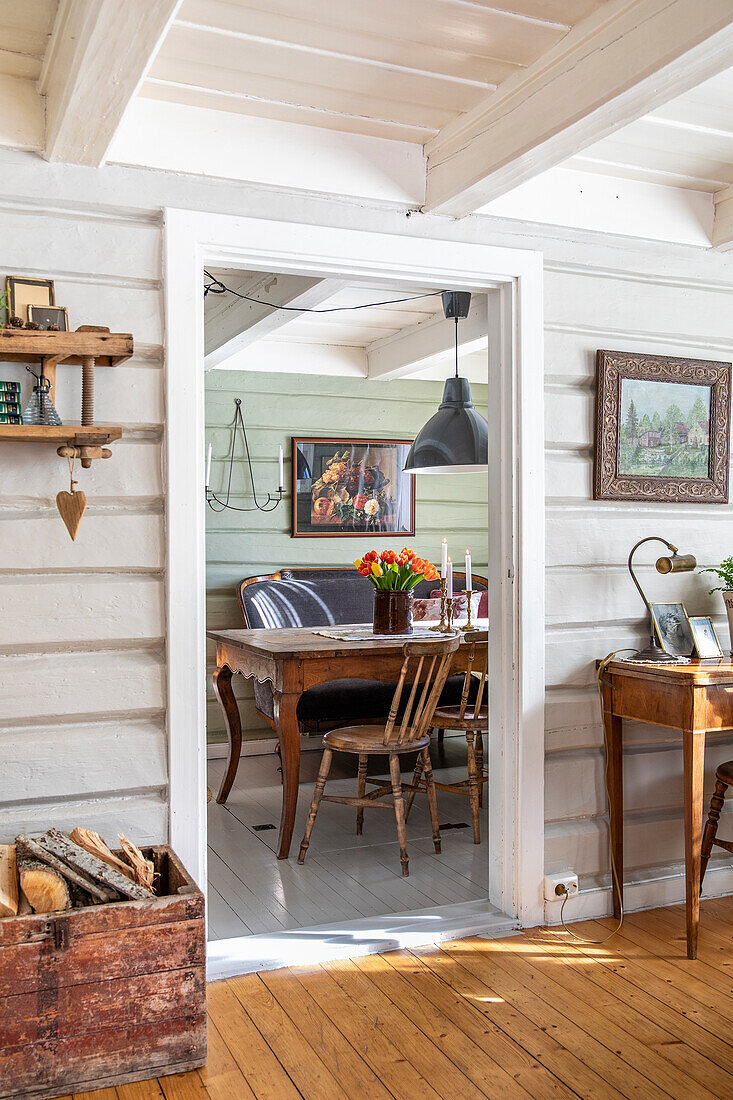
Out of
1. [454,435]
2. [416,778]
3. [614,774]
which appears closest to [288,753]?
[416,778]

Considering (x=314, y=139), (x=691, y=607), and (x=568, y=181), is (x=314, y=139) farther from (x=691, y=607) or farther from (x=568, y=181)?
(x=691, y=607)

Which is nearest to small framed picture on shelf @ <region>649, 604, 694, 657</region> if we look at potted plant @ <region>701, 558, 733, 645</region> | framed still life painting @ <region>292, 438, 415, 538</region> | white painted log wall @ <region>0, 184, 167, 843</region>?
potted plant @ <region>701, 558, 733, 645</region>

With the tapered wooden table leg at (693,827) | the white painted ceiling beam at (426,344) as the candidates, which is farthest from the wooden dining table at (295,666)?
the white painted ceiling beam at (426,344)

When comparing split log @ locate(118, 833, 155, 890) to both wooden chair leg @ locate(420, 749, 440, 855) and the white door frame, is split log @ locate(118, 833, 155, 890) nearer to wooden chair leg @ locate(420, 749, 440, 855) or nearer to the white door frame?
the white door frame

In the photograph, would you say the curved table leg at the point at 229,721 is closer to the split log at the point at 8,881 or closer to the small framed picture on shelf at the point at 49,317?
the split log at the point at 8,881

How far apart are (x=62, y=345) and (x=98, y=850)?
1293mm

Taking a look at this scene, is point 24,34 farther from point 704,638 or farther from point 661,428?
point 704,638

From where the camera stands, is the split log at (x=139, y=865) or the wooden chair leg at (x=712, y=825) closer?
the split log at (x=139, y=865)

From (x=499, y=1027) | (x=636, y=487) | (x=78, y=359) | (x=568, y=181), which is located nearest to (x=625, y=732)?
(x=636, y=487)

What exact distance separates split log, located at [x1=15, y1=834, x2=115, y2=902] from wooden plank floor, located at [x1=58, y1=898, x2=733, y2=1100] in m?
0.44

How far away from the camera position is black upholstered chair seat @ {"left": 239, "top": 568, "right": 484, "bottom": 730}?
524 cm

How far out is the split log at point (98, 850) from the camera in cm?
240

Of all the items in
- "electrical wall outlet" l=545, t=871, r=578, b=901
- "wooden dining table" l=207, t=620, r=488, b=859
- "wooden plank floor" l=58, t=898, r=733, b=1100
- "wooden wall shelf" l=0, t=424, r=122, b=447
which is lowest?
"wooden plank floor" l=58, t=898, r=733, b=1100

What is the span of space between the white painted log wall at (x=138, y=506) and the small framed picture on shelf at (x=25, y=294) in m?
0.06
